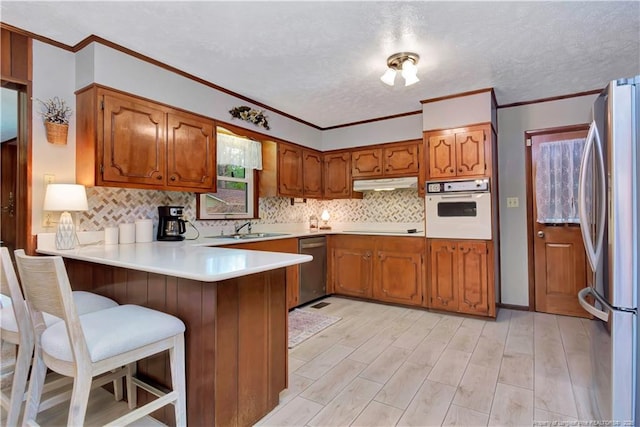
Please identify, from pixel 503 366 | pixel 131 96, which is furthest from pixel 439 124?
pixel 131 96

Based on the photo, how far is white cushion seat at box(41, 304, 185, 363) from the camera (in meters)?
1.28

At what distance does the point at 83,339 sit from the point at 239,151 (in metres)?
2.69

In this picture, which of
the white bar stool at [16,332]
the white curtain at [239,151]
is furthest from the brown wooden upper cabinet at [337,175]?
the white bar stool at [16,332]

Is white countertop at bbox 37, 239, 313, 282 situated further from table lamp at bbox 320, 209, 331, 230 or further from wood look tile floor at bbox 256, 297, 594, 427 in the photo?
table lamp at bbox 320, 209, 331, 230

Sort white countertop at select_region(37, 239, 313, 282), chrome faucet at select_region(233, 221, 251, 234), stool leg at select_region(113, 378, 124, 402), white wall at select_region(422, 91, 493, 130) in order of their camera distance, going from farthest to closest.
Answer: chrome faucet at select_region(233, 221, 251, 234) → white wall at select_region(422, 91, 493, 130) → stool leg at select_region(113, 378, 124, 402) → white countertop at select_region(37, 239, 313, 282)

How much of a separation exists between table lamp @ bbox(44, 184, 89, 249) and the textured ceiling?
1.07m

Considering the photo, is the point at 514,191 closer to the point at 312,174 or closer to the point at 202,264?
the point at 312,174

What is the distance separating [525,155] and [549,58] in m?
1.30

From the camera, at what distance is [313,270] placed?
3996 mm

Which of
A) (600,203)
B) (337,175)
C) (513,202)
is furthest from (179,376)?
(513,202)

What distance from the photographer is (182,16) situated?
2010 millimetres

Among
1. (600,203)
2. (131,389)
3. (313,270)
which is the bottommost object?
(131,389)

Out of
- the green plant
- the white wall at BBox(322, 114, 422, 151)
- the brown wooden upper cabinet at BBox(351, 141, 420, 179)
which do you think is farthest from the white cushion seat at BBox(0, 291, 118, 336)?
the white wall at BBox(322, 114, 422, 151)

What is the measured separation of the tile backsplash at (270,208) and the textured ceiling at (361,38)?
1157 millimetres
